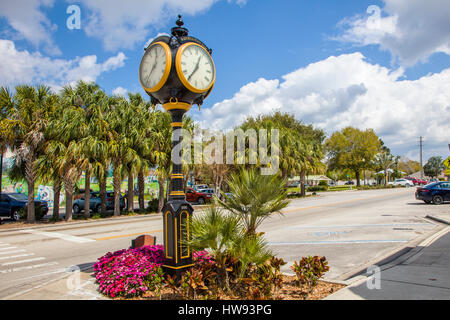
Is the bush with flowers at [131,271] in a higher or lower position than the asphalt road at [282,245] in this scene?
higher

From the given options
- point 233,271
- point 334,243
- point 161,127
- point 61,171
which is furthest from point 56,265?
point 161,127

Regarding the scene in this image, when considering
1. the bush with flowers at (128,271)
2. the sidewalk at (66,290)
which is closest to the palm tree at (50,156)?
the sidewalk at (66,290)

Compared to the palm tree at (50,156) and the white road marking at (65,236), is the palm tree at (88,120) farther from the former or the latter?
the white road marking at (65,236)

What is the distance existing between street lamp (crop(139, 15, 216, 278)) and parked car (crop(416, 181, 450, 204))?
21.1m

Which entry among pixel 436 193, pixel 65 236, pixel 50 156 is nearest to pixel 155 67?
pixel 65 236

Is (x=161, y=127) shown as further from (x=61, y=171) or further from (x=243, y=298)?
(x=243, y=298)

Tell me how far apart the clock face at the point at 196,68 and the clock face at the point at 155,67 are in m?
0.25

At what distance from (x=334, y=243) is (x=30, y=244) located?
9.80 metres

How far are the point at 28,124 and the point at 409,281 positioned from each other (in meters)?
18.2

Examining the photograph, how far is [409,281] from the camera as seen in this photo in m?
5.62

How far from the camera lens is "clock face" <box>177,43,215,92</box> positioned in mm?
5500

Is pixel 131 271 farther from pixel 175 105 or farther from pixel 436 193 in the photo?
pixel 436 193

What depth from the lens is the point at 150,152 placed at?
70.7ft

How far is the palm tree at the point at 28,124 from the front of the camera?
1706cm
